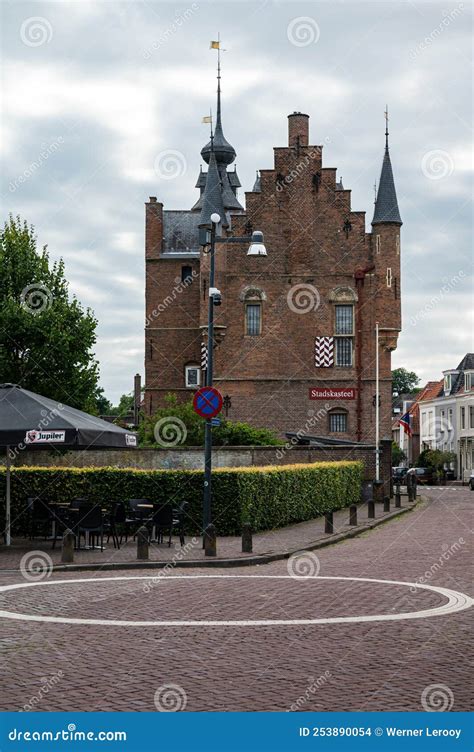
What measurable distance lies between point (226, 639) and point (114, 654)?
1.28 metres

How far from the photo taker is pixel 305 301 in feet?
165

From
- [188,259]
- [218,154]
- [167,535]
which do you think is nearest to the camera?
[167,535]

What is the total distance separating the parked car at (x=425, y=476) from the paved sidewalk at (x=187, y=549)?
4862 centimetres

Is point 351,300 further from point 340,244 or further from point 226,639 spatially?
point 226,639

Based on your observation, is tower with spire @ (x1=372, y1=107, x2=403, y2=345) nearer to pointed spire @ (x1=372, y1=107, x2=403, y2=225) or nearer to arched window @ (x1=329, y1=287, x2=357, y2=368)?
pointed spire @ (x1=372, y1=107, x2=403, y2=225)

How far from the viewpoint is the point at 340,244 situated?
163 ft

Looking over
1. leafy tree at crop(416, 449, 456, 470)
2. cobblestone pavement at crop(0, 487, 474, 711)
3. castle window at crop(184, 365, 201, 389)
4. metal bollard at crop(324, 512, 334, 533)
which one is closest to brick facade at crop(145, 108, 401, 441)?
castle window at crop(184, 365, 201, 389)

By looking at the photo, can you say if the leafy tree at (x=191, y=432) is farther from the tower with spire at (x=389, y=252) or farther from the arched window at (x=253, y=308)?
the tower with spire at (x=389, y=252)

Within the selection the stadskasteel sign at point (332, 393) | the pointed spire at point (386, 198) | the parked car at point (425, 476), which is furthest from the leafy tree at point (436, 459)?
the pointed spire at point (386, 198)

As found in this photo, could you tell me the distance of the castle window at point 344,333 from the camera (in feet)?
164

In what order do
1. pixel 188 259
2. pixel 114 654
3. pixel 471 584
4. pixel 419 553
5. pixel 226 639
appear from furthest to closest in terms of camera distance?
pixel 188 259, pixel 419 553, pixel 471 584, pixel 226 639, pixel 114 654

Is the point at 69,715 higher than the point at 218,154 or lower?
lower

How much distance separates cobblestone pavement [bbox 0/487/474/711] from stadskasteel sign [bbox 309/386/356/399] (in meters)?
33.7

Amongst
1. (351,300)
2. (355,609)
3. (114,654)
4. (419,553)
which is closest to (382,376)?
(351,300)
